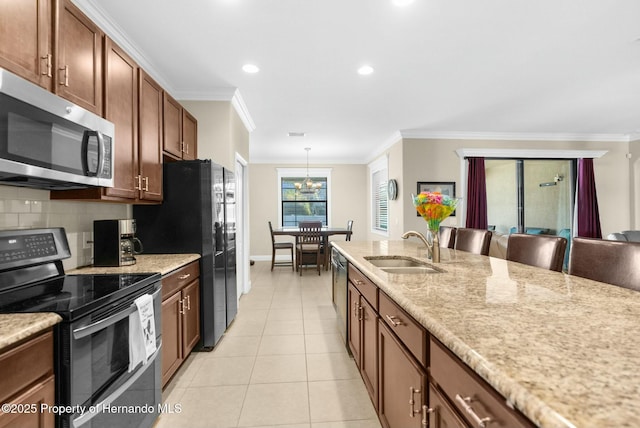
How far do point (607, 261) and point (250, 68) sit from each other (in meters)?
3.09

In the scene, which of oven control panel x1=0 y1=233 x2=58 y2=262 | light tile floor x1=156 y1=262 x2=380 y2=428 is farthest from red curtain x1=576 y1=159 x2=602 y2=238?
oven control panel x1=0 y1=233 x2=58 y2=262

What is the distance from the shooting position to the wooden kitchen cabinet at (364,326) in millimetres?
1658

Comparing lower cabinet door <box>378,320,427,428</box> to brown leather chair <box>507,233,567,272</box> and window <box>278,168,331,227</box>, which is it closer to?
brown leather chair <box>507,233,567,272</box>

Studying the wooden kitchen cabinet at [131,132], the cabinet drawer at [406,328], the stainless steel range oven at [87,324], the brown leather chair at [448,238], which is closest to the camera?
the cabinet drawer at [406,328]

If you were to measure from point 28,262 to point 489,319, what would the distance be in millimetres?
2101

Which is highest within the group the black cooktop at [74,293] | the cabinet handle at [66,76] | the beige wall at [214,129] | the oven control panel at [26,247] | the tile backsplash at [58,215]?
the beige wall at [214,129]

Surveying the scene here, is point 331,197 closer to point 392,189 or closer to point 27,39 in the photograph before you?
point 392,189

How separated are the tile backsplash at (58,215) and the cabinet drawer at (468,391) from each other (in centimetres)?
213

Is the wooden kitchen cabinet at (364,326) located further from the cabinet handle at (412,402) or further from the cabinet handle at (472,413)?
the cabinet handle at (472,413)

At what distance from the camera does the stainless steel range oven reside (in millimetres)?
1120

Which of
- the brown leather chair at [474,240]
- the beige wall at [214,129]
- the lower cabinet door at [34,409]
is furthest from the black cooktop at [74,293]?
the brown leather chair at [474,240]

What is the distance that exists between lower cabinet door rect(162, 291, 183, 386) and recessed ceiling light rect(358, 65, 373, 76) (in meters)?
A: 2.64

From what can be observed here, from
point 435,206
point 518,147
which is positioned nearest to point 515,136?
point 518,147

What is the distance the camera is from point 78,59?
1.63 metres
